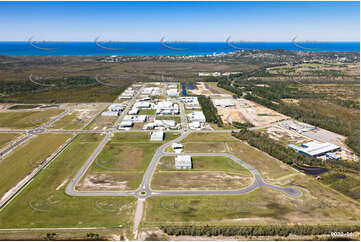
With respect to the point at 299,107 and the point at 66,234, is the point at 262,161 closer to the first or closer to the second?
the point at 66,234

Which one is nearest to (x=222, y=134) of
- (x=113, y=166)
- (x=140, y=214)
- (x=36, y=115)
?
(x=113, y=166)

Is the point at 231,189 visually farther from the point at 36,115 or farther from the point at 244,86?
the point at 244,86

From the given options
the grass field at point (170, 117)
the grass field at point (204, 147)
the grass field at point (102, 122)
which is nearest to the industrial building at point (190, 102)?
the grass field at point (170, 117)

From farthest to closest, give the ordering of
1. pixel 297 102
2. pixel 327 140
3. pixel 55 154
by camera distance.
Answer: pixel 297 102 < pixel 327 140 < pixel 55 154

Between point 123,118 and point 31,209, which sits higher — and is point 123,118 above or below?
above

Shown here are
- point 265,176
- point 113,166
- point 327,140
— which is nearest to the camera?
point 265,176

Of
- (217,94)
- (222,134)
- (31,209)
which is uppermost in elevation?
(217,94)

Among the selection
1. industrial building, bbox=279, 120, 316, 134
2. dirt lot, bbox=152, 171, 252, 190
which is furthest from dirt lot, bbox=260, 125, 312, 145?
Result: dirt lot, bbox=152, 171, 252, 190

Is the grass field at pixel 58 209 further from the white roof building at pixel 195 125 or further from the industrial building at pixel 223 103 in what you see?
the industrial building at pixel 223 103
